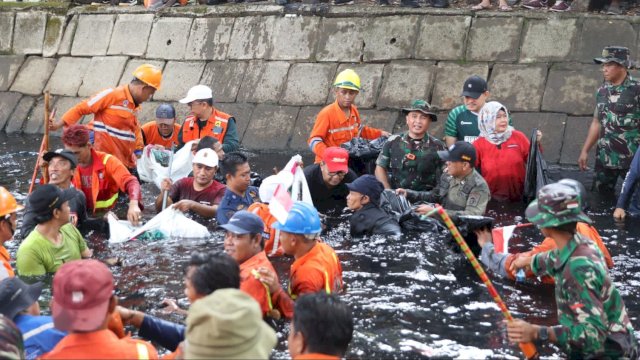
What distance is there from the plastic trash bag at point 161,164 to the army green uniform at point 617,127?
15.2 feet

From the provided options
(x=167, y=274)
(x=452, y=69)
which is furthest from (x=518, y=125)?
(x=167, y=274)

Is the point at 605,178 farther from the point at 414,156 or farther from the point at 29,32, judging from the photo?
the point at 29,32

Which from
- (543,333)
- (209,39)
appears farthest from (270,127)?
(543,333)

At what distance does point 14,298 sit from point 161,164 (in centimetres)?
591

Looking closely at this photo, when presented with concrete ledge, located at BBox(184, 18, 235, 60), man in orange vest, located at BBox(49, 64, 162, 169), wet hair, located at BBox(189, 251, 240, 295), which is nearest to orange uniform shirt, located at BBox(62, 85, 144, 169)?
man in orange vest, located at BBox(49, 64, 162, 169)

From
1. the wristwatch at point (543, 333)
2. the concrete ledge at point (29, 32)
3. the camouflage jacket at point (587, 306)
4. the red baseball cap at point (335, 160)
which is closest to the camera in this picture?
the camouflage jacket at point (587, 306)

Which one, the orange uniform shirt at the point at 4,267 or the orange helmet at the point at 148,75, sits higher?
the orange helmet at the point at 148,75

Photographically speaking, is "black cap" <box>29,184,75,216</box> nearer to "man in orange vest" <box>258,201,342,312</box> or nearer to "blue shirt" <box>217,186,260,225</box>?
"man in orange vest" <box>258,201,342,312</box>

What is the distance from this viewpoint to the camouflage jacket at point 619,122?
10.3m

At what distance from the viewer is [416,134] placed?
1019 centimetres

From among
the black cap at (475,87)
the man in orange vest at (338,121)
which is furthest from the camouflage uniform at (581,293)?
the man in orange vest at (338,121)

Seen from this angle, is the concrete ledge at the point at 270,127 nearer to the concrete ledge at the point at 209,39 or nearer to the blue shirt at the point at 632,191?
the concrete ledge at the point at 209,39

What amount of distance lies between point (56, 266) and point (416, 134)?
4.41m

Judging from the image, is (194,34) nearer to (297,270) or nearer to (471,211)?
(471,211)
